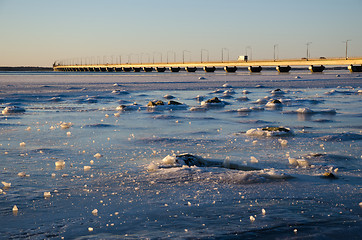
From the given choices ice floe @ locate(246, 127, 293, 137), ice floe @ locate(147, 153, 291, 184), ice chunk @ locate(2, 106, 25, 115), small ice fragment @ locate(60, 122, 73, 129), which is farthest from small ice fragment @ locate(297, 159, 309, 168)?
ice chunk @ locate(2, 106, 25, 115)

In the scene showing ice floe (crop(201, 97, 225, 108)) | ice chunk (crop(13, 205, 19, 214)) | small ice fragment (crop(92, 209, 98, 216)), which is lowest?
small ice fragment (crop(92, 209, 98, 216))

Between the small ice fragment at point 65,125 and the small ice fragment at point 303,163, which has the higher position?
the small ice fragment at point 65,125

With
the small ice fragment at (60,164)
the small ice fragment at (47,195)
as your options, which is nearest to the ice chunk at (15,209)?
the small ice fragment at (47,195)

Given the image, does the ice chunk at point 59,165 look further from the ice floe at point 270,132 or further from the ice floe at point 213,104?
the ice floe at point 213,104

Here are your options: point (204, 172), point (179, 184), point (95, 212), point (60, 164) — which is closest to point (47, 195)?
point (95, 212)

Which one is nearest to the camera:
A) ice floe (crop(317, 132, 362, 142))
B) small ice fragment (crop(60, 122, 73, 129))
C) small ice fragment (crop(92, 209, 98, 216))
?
small ice fragment (crop(92, 209, 98, 216))

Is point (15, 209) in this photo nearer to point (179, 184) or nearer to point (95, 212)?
point (95, 212)

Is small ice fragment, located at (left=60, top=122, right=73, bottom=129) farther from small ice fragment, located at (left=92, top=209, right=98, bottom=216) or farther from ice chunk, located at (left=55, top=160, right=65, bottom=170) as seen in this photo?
small ice fragment, located at (left=92, top=209, right=98, bottom=216)

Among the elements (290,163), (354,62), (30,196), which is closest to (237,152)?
(290,163)

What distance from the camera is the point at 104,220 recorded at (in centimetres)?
490

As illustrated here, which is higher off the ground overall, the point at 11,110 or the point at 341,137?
the point at 11,110

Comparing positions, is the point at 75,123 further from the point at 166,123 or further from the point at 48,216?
the point at 48,216

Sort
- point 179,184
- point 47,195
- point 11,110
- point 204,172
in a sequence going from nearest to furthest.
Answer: point 47,195 < point 179,184 < point 204,172 < point 11,110

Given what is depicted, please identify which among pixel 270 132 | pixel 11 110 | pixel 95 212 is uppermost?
pixel 11 110
